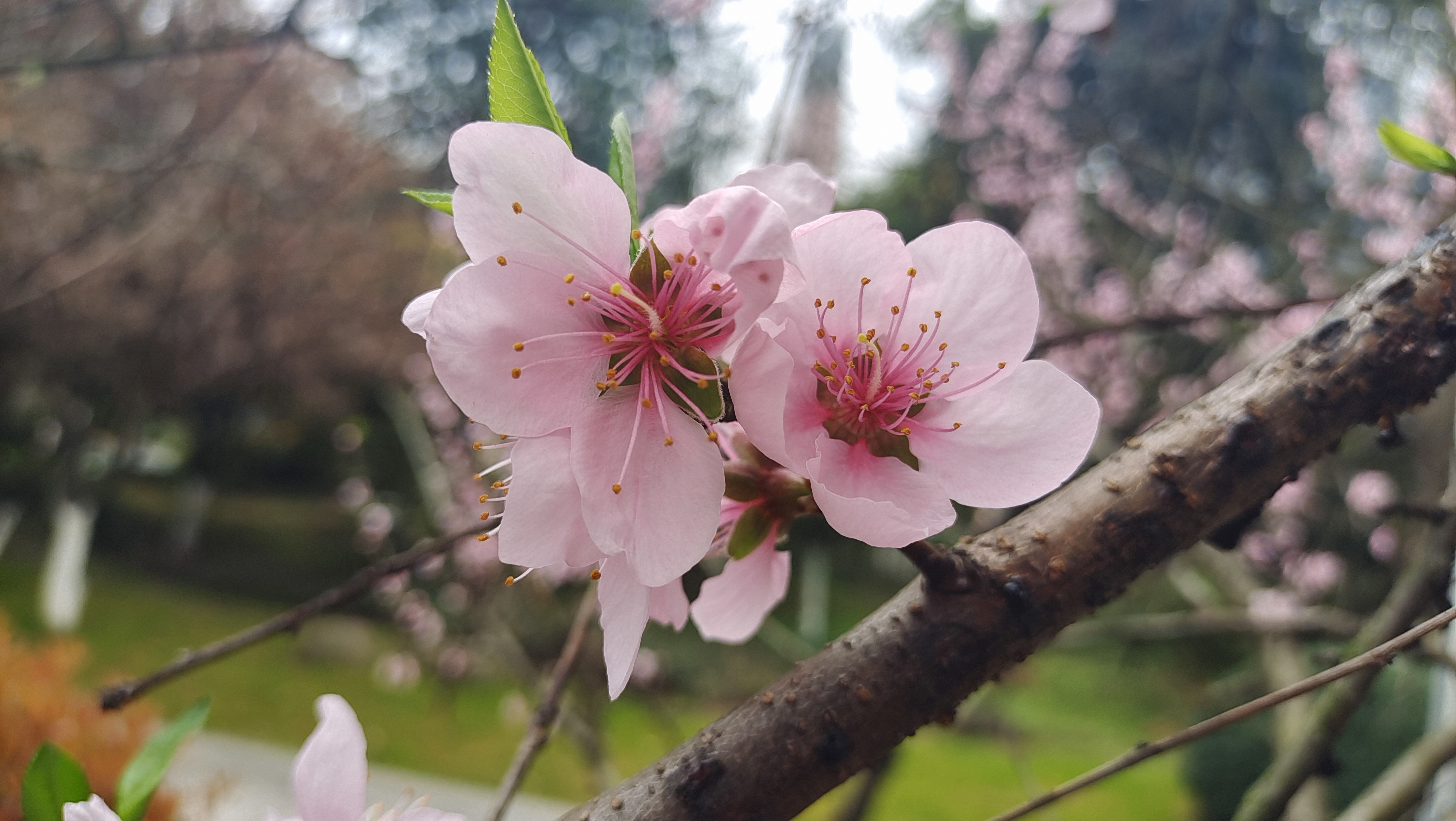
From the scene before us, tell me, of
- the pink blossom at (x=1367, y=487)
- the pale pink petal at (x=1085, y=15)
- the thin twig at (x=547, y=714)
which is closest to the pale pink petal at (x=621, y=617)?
the thin twig at (x=547, y=714)

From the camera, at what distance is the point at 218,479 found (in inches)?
317

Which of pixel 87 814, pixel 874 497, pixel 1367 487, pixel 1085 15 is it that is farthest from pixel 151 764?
pixel 1367 487

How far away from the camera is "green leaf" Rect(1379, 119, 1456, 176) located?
0.44 metres

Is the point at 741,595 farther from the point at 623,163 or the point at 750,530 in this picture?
the point at 623,163

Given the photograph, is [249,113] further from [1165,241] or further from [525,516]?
[525,516]

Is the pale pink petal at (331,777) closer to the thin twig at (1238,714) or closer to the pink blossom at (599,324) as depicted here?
the pink blossom at (599,324)

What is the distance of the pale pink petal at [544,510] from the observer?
33 cm

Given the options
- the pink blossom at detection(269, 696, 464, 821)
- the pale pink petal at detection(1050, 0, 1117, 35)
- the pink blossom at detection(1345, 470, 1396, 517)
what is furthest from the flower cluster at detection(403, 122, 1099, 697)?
the pink blossom at detection(1345, 470, 1396, 517)

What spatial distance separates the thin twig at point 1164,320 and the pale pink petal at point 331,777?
0.50 meters

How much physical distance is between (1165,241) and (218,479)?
27.3 ft

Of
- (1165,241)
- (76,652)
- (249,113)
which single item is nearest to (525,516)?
(76,652)

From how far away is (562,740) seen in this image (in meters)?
3.80

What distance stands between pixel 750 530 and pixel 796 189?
150mm

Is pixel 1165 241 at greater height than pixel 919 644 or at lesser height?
lesser
